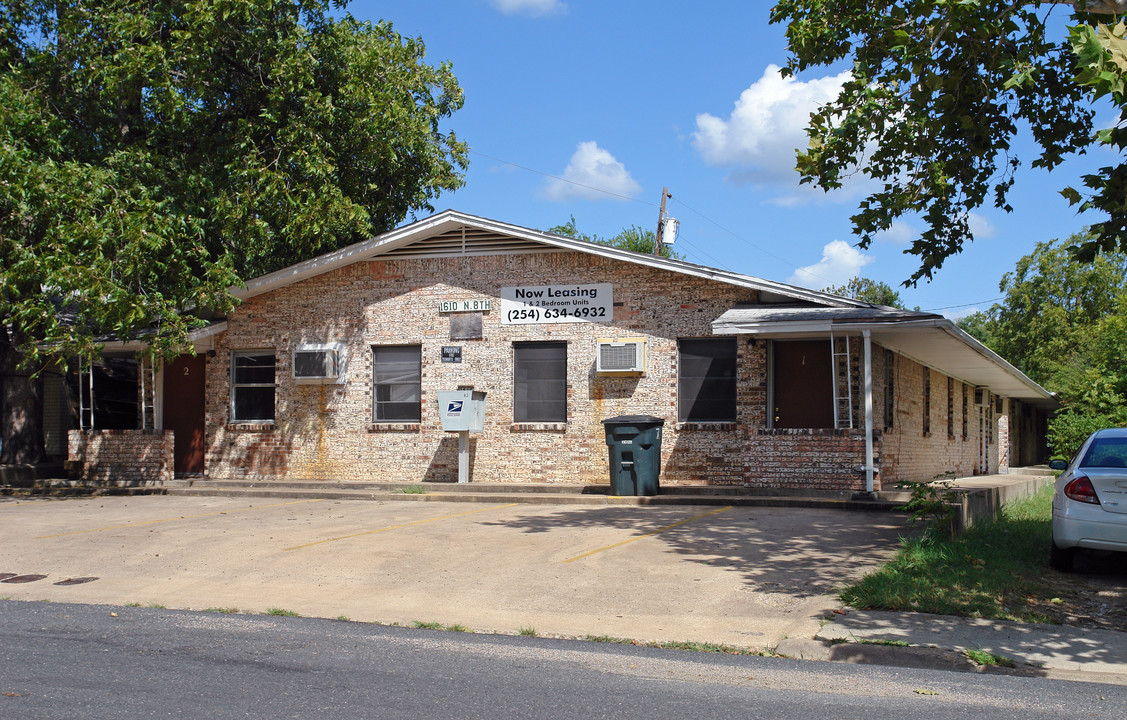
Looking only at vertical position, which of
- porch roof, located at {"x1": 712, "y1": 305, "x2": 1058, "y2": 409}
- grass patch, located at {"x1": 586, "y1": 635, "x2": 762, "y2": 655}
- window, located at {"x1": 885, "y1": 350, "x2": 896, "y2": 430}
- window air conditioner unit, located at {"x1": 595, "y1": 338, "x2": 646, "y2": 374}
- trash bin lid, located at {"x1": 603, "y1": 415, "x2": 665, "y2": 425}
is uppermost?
porch roof, located at {"x1": 712, "y1": 305, "x2": 1058, "y2": 409}

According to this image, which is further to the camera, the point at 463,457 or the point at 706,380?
the point at 463,457

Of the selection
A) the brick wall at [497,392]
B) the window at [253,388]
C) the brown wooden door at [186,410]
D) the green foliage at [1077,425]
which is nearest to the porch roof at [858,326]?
the brick wall at [497,392]

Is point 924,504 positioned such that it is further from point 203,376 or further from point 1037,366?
point 1037,366

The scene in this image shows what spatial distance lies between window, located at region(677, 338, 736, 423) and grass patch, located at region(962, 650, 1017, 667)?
1054 centimetres

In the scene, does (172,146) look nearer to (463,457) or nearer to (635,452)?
(463,457)

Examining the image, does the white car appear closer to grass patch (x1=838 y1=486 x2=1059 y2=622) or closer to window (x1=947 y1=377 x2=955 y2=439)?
grass patch (x1=838 y1=486 x2=1059 y2=622)

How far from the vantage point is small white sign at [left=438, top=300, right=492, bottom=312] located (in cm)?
1814

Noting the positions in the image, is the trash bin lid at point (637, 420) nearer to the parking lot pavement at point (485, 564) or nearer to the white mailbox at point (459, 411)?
the parking lot pavement at point (485, 564)

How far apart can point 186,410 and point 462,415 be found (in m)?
6.45

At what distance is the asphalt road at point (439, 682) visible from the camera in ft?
16.6

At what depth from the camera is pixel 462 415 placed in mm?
17297

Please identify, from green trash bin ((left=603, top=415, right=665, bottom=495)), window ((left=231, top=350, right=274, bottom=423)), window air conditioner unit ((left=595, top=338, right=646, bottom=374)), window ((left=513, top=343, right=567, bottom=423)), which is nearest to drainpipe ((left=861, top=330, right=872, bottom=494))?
green trash bin ((left=603, top=415, right=665, bottom=495))

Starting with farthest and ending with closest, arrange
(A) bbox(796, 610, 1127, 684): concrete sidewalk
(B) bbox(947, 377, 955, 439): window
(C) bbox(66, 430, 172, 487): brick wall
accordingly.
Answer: (B) bbox(947, 377, 955, 439): window
(C) bbox(66, 430, 172, 487): brick wall
(A) bbox(796, 610, 1127, 684): concrete sidewalk

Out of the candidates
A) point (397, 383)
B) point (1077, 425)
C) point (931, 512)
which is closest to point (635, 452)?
point (931, 512)
